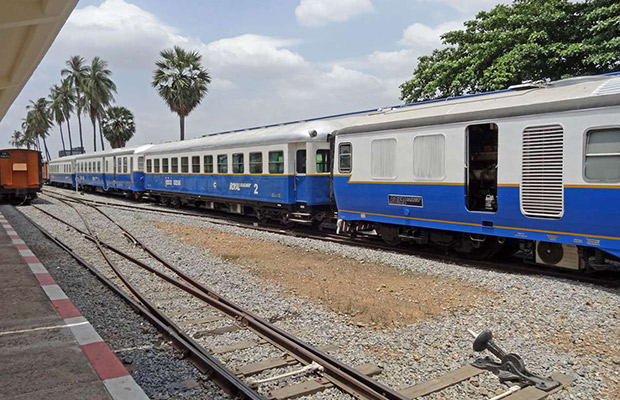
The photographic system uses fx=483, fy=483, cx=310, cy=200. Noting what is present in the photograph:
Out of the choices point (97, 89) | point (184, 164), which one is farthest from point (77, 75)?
point (184, 164)

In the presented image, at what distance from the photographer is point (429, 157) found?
33.1ft

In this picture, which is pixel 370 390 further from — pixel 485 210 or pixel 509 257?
pixel 509 257

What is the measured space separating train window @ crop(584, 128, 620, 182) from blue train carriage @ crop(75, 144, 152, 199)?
2339cm

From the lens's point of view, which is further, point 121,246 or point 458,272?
point 121,246

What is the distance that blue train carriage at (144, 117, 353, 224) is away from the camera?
14.3 metres

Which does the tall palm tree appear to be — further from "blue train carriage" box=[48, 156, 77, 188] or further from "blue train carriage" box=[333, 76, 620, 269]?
"blue train carriage" box=[333, 76, 620, 269]

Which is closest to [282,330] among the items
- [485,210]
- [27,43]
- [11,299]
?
[11,299]

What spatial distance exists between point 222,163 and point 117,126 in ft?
143

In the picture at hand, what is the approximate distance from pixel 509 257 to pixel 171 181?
16687mm

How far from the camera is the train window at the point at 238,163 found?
55.9ft

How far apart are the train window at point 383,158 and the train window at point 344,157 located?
0.90 meters

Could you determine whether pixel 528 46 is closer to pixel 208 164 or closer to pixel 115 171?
pixel 208 164

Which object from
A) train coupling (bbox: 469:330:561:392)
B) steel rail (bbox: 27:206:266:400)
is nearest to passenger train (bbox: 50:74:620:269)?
train coupling (bbox: 469:330:561:392)

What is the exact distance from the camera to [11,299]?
22.5 feet
